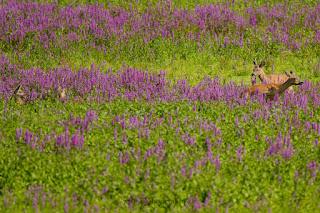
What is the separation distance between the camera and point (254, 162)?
6.54m

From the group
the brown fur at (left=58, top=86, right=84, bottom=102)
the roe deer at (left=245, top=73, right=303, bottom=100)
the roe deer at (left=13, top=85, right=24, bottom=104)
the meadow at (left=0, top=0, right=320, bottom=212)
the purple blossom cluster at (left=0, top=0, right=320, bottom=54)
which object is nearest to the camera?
the meadow at (left=0, top=0, right=320, bottom=212)

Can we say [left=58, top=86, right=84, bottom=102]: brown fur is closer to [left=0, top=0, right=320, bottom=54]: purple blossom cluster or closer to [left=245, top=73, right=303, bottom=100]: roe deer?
[left=245, top=73, right=303, bottom=100]: roe deer

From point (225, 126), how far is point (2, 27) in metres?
8.21

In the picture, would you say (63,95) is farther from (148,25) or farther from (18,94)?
(148,25)

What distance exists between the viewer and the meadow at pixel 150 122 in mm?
5949

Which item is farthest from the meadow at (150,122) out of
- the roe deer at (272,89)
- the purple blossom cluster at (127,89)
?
the roe deer at (272,89)

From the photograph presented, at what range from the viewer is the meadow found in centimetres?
595

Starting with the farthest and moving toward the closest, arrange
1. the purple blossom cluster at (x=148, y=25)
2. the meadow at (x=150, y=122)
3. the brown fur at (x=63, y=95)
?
the purple blossom cluster at (x=148, y=25)
the brown fur at (x=63, y=95)
the meadow at (x=150, y=122)

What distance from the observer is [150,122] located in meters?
7.48

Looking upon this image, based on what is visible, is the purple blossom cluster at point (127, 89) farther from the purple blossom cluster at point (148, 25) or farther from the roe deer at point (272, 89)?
the purple blossom cluster at point (148, 25)

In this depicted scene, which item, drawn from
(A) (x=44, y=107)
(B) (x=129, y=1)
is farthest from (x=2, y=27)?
(A) (x=44, y=107)

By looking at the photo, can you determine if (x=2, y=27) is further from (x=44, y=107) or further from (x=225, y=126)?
(x=225, y=126)

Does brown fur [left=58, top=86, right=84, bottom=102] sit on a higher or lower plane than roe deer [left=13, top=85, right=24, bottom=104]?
higher

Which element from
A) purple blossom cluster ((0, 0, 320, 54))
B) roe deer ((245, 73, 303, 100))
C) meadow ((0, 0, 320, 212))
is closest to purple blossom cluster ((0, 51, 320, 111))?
Answer: meadow ((0, 0, 320, 212))
